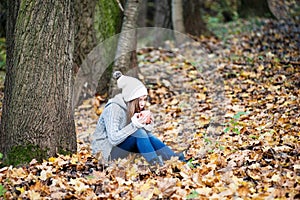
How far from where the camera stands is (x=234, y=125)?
6.26 m

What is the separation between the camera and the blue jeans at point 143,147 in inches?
203

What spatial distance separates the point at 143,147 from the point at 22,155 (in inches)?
51.3

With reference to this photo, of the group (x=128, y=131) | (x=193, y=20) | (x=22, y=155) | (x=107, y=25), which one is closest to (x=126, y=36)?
(x=107, y=25)

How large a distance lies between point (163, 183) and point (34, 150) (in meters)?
1.49

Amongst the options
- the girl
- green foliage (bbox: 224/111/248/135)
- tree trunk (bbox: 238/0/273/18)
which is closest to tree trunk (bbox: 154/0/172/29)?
tree trunk (bbox: 238/0/273/18)

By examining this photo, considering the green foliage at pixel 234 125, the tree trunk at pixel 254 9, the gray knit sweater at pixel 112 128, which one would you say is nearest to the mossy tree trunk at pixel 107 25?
the green foliage at pixel 234 125

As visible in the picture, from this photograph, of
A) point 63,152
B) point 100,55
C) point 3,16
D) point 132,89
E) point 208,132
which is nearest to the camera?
point 63,152

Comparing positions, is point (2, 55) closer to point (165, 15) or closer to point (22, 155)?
point (165, 15)

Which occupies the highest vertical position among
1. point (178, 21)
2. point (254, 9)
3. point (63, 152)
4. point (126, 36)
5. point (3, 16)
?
point (254, 9)

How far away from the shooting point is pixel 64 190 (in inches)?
169

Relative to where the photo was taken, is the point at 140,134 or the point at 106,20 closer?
the point at 140,134

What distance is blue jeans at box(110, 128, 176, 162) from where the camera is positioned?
5156 mm

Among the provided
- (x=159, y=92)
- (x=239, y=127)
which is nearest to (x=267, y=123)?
(x=239, y=127)

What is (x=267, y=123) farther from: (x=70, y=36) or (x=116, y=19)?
(x=116, y=19)
